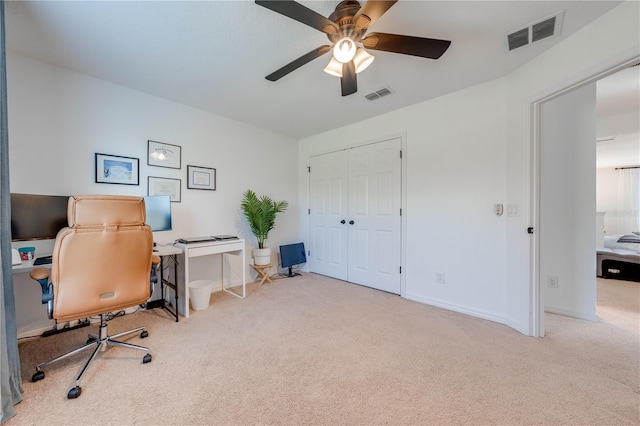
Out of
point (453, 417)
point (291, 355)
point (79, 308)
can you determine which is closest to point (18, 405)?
point (79, 308)

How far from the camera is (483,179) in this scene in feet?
8.41

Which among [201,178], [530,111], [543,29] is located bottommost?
[201,178]

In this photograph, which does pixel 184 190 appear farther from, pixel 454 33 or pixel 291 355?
pixel 454 33

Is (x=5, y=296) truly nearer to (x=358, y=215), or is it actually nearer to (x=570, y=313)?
(x=358, y=215)

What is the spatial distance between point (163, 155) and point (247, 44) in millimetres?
1768

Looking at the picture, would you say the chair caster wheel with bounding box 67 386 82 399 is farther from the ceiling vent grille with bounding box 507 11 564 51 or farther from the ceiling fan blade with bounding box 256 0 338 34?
the ceiling vent grille with bounding box 507 11 564 51

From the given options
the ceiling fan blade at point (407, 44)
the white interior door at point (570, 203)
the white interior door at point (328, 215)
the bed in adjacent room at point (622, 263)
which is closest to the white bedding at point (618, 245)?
the bed in adjacent room at point (622, 263)

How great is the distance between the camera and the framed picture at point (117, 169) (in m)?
2.48

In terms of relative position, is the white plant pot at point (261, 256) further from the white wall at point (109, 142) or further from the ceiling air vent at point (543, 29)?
the ceiling air vent at point (543, 29)

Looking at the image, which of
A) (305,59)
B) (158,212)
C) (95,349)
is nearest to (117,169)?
(158,212)

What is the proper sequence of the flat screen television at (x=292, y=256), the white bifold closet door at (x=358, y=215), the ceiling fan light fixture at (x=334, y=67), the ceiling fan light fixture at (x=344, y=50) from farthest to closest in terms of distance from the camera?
the flat screen television at (x=292, y=256) < the white bifold closet door at (x=358, y=215) < the ceiling fan light fixture at (x=334, y=67) < the ceiling fan light fixture at (x=344, y=50)

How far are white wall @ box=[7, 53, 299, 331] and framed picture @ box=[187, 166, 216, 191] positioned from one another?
71 millimetres

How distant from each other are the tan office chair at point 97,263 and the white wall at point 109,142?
→ 45.7 inches

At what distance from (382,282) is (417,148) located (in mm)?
1848
